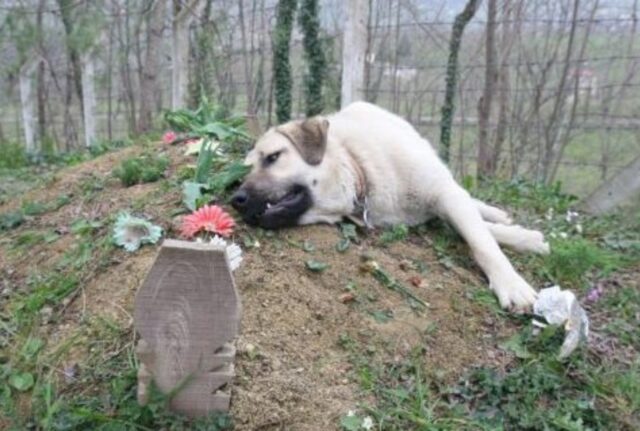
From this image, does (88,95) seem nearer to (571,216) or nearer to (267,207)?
(571,216)

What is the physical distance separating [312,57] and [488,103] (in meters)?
2.19

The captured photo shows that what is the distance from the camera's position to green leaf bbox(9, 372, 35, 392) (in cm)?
230

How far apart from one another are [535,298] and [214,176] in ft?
5.17

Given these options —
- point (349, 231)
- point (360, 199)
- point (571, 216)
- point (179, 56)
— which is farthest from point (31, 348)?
point (179, 56)

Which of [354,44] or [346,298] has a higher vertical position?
[354,44]

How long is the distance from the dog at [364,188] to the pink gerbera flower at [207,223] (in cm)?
17

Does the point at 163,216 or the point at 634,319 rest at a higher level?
the point at 163,216

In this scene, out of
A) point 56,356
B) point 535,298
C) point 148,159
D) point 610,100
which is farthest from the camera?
point 610,100

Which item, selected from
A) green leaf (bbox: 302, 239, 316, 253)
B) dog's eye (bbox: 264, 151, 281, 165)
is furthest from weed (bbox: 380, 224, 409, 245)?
dog's eye (bbox: 264, 151, 281, 165)

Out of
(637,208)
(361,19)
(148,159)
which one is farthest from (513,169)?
(148,159)

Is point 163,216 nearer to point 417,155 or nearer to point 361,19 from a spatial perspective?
point 417,155

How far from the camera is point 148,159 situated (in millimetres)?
3885

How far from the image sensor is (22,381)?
Answer: 2320mm

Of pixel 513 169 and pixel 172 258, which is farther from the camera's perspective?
pixel 513 169
